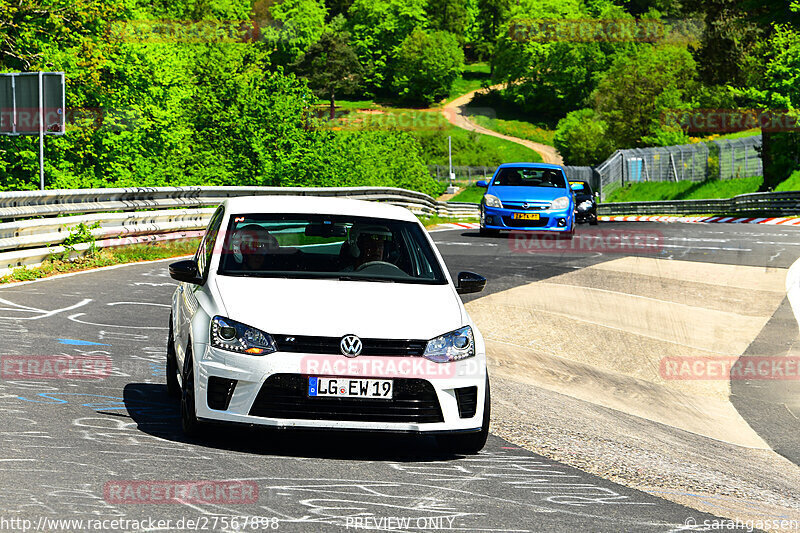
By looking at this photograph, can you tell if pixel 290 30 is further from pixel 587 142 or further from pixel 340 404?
pixel 340 404

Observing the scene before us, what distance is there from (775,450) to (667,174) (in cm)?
6008

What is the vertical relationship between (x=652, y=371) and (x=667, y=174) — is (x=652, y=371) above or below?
above

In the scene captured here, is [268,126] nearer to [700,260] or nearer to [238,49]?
[700,260]

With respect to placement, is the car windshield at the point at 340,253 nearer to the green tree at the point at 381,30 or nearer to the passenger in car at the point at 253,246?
the passenger in car at the point at 253,246

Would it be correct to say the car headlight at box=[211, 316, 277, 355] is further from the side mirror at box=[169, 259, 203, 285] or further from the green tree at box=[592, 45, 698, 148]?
the green tree at box=[592, 45, 698, 148]

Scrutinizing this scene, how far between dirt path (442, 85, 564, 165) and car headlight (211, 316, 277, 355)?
4616 inches

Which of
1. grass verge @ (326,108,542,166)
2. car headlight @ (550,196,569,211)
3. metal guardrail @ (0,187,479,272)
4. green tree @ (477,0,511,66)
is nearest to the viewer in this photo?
metal guardrail @ (0,187,479,272)

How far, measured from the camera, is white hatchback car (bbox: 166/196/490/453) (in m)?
6.21

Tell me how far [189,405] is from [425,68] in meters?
152

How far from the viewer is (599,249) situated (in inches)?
915

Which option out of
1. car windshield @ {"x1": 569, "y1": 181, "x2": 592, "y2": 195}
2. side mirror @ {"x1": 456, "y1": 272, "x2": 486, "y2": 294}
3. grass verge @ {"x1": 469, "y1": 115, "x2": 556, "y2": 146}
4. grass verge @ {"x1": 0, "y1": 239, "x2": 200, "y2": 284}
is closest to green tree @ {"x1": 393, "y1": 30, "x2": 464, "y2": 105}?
grass verge @ {"x1": 469, "y1": 115, "x2": 556, "y2": 146}

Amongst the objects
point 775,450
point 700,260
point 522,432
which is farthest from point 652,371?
point 700,260

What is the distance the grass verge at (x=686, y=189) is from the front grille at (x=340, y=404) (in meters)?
53.5

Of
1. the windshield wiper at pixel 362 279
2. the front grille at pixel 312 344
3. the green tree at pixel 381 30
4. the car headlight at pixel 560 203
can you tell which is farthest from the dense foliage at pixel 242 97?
the front grille at pixel 312 344
